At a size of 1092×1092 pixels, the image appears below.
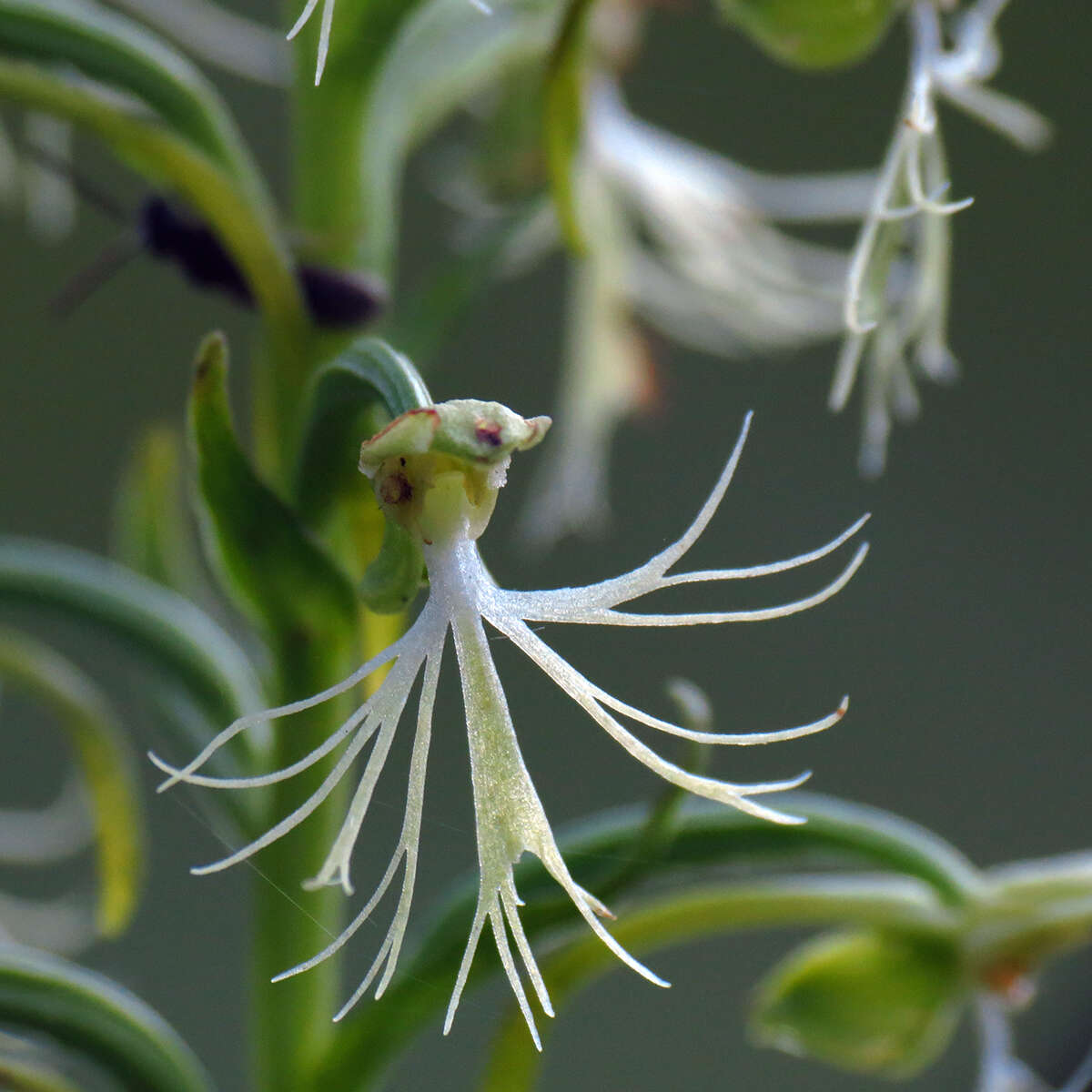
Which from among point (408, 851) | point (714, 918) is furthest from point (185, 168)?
point (714, 918)

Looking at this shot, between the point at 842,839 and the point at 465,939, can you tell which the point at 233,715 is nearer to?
the point at 465,939

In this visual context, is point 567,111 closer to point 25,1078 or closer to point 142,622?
point 142,622

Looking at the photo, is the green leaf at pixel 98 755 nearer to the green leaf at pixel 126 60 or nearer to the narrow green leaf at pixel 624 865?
the narrow green leaf at pixel 624 865

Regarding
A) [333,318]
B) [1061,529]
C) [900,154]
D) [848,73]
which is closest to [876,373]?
[900,154]

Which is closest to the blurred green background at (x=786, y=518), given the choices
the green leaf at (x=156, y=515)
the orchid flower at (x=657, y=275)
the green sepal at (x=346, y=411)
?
the orchid flower at (x=657, y=275)

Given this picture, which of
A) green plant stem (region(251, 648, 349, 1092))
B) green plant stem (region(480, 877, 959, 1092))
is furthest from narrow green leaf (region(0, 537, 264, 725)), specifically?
green plant stem (region(480, 877, 959, 1092))
